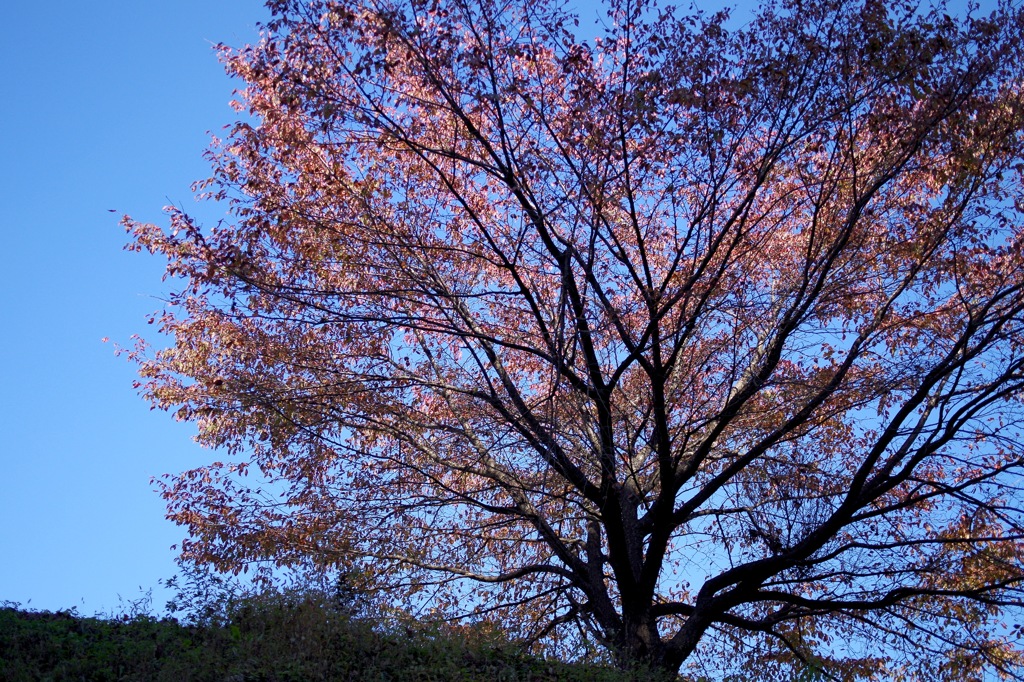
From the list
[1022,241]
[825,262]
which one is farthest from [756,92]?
[1022,241]

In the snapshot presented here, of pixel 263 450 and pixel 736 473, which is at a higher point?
pixel 736 473

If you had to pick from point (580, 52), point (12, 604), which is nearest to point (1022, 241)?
point (580, 52)

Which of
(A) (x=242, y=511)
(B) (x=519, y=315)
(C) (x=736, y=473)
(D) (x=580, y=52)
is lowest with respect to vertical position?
(A) (x=242, y=511)

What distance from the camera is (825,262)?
930 cm

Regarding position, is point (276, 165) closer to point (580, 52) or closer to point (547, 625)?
point (580, 52)

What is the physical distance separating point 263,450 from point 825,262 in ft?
23.0

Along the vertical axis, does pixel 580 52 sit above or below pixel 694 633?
above

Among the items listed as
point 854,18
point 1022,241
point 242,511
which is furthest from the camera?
point 242,511

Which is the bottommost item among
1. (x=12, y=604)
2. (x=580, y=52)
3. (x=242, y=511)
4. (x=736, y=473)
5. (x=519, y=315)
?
(x=12, y=604)

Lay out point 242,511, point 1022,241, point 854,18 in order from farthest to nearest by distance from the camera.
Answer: point 242,511, point 1022,241, point 854,18

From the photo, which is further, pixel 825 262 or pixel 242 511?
pixel 242 511

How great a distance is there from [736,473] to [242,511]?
19.5 feet

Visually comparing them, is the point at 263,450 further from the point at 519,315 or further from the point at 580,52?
the point at 580,52

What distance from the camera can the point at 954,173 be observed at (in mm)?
9648
